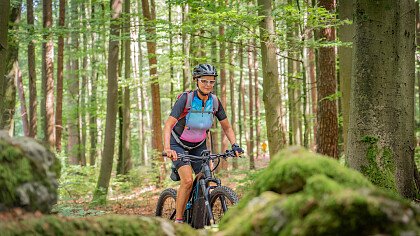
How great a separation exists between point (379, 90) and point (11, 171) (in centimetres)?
411

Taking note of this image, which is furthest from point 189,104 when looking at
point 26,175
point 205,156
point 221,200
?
point 26,175

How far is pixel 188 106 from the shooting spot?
257 inches

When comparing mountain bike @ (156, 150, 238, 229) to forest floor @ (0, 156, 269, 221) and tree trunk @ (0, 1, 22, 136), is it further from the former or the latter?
tree trunk @ (0, 1, 22, 136)

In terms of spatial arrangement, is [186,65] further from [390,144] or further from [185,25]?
[390,144]

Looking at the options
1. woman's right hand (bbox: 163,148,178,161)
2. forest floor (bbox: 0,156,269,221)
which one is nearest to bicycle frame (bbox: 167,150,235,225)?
woman's right hand (bbox: 163,148,178,161)

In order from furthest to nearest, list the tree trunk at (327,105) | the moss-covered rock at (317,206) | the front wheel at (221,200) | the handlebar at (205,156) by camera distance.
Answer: the tree trunk at (327,105), the handlebar at (205,156), the front wheel at (221,200), the moss-covered rock at (317,206)

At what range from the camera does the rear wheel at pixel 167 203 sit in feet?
24.5

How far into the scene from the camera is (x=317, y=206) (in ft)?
7.41

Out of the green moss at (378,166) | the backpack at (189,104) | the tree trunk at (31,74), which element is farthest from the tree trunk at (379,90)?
the tree trunk at (31,74)

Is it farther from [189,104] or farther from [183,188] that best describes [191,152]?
[189,104]

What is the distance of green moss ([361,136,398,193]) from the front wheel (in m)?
1.51

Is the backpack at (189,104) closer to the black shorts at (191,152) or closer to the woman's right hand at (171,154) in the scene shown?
the black shorts at (191,152)

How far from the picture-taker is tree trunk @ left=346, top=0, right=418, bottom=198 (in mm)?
5652

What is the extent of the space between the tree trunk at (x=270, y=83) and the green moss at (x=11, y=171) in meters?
7.52
